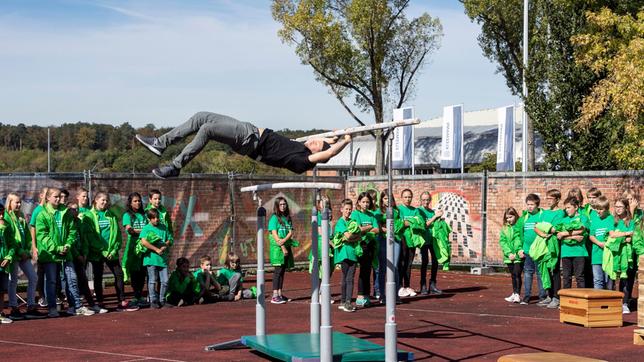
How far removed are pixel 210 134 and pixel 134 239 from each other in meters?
6.39

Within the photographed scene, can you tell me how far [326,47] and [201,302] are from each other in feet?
67.1

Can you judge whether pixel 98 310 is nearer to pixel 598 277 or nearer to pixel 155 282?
pixel 155 282

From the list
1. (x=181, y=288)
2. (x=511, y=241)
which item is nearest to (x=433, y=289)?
(x=511, y=241)

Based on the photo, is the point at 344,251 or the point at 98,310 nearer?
the point at 98,310

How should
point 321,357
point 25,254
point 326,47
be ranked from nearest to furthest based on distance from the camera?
point 321,357 → point 25,254 → point 326,47

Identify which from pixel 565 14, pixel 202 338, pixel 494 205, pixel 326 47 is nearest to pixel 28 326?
pixel 202 338

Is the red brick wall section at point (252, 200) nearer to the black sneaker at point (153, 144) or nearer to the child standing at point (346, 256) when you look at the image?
the child standing at point (346, 256)

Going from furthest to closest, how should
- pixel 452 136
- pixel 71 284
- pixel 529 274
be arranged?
pixel 452 136 < pixel 529 274 < pixel 71 284

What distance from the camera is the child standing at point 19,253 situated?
47.2ft

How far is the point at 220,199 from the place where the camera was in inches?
824

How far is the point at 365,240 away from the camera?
1565 cm

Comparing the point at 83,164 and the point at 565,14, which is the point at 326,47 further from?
the point at 83,164

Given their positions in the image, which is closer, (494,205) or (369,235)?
(369,235)

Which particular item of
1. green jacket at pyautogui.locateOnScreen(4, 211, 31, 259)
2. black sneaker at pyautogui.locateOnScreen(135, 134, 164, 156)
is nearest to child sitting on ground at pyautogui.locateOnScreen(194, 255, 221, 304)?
green jacket at pyautogui.locateOnScreen(4, 211, 31, 259)
